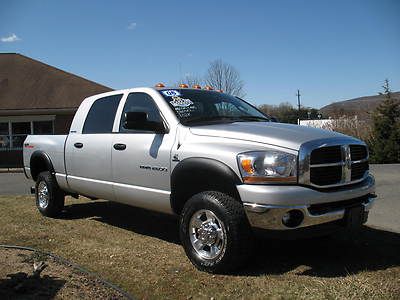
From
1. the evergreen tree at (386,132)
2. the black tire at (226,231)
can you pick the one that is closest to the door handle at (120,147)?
the black tire at (226,231)

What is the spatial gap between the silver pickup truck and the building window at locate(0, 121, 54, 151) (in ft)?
61.9

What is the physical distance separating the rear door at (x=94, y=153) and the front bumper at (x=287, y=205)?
2.39 m

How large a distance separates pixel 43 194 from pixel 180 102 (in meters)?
3.49

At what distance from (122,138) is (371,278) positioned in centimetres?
321

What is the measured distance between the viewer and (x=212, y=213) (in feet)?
14.5

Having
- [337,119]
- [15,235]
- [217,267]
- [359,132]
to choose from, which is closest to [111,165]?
[15,235]

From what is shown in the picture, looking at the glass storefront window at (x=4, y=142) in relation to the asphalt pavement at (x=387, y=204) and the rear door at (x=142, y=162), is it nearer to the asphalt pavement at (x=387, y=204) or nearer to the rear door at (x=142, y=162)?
the asphalt pavement at (x=387, y=204)

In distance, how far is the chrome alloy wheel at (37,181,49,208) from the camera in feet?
24.6

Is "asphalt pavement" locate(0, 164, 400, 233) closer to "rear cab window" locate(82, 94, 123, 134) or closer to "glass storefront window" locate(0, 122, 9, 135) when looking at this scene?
"rear cab window" locate(82, 94, 123, 134)

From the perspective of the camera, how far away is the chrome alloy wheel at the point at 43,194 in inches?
295

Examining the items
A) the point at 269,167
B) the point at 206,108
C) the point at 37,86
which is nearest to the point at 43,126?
the point at 37,86

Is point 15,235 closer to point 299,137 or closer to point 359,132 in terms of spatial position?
point 299,137

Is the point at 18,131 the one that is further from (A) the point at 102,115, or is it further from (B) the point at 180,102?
(B) the point at 180,102

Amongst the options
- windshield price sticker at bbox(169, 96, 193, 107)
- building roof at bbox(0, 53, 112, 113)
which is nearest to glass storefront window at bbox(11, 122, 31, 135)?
building roof at bbox(0, 53, 112, 113)
